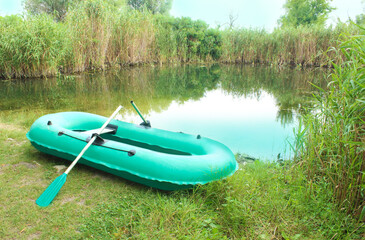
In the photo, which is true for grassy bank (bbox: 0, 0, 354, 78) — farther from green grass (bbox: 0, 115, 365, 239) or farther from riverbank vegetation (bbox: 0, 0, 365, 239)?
green grass (bbox: 0, 115, 365, 239)

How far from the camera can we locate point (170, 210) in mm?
2072

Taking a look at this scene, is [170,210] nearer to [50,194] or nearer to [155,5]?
[50,194]

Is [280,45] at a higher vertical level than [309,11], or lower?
lower

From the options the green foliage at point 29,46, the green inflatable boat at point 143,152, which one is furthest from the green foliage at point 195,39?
the green inflatable boat at point 143,152

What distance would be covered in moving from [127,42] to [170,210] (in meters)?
10.4

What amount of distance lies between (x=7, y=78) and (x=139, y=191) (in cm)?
760

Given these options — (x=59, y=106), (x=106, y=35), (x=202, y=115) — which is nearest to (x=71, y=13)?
(x=106, y=35)

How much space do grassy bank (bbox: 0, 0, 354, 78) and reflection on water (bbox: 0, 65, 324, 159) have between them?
0.77 metres

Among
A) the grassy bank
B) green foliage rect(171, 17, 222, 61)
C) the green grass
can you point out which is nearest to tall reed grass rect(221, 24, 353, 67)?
the grassy bank

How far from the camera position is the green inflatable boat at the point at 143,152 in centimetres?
236

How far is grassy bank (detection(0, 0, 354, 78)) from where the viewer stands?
25.3 ft

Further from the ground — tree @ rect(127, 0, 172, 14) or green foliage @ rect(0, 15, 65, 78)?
tree @ rect(127, 0, 172, 14)

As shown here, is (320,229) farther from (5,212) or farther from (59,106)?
(59,106)

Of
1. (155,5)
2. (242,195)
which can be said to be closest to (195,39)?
(242,195)
